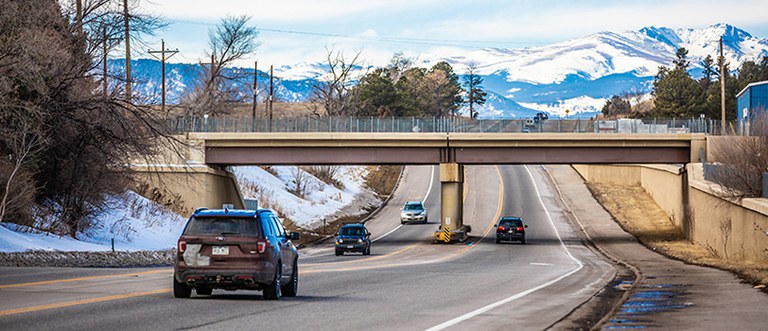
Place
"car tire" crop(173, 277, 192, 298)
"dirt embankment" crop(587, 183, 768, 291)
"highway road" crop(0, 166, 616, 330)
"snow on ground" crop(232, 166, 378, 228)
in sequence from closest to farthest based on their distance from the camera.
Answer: "highway road" crop(0, 166, 616, 330) < "car tire" crop(173, 277, 192, 298) < "dirt embankment" crop(587, 183, 768, 291) < "snow on ground" crop(232, 166, 378, 228)

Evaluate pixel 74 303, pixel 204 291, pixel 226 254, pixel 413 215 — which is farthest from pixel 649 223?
pixel 74 303

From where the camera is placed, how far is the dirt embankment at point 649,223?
49.9 metres

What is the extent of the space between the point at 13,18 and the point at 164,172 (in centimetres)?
3213

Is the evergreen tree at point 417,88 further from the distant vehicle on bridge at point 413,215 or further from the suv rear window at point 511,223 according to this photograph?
the suv rear window at point 511,223

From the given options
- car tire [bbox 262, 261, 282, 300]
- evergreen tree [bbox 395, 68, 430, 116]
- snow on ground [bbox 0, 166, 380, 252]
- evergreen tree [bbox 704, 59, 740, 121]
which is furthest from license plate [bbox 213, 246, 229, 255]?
evergreen tree [bbox 395, 68, 430, 116]

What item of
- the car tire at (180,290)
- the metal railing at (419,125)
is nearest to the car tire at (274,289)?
the car tire at (180,290)

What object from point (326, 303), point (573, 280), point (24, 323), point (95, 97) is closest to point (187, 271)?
point (326, 303)

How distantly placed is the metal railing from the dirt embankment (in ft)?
24.6

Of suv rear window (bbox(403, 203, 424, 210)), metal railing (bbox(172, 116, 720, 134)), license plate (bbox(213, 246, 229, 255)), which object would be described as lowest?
suv rear window (bbox(403, 203, 424, 210))

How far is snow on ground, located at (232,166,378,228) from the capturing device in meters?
82.2

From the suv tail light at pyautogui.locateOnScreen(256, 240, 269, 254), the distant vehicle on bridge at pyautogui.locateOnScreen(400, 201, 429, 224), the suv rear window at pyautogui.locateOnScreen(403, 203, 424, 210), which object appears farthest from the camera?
the suv rear window at pyautogui.locateOnScreen(403, 203, 424, 210)

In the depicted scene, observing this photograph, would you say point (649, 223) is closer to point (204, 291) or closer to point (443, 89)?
point (204, 291)

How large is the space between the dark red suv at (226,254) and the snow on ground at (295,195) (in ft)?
195

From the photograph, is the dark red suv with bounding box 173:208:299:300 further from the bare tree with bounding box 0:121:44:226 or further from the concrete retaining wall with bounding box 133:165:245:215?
the concrete retaining wall with bounding box 133:165:245:215
